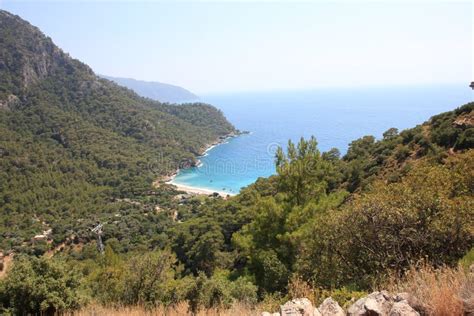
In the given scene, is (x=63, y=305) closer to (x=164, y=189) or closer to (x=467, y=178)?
(x=467, y=178)

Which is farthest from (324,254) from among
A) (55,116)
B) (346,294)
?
(55,116)

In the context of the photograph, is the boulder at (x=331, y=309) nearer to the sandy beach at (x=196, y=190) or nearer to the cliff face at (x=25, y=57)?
the sandy beach at (x=196, y=190)

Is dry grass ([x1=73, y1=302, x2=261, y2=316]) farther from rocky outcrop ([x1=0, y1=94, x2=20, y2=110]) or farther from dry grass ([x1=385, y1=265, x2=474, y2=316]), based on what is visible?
rocky outcrop ([x1=0, y1=94, x2=20, y2=110])

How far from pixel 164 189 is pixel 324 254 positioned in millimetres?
53163

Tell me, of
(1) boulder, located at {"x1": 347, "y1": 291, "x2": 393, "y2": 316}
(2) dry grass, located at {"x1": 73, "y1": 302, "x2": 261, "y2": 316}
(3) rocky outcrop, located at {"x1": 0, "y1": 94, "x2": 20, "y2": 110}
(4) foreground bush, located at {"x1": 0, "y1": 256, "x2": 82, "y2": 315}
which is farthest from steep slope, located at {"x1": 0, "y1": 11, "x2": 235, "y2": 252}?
(1) boulder, located at {"x1": 347, "y1": 291, "x2": 393, "y2": 316}

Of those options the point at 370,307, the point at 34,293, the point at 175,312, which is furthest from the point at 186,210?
the point at 370,307

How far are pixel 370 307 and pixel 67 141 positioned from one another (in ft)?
244

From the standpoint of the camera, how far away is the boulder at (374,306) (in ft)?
10.6

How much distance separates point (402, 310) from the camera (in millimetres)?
3049

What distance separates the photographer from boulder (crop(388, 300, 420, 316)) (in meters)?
3.01

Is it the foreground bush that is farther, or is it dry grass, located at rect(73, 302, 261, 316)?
the foreground bush

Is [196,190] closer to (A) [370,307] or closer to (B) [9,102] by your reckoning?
(B) [9,102]

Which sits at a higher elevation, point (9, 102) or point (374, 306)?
point (9, 102)

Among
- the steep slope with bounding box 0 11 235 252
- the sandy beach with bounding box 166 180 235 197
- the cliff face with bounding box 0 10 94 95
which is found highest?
the cliff face with bounding box 0 10 94 95
